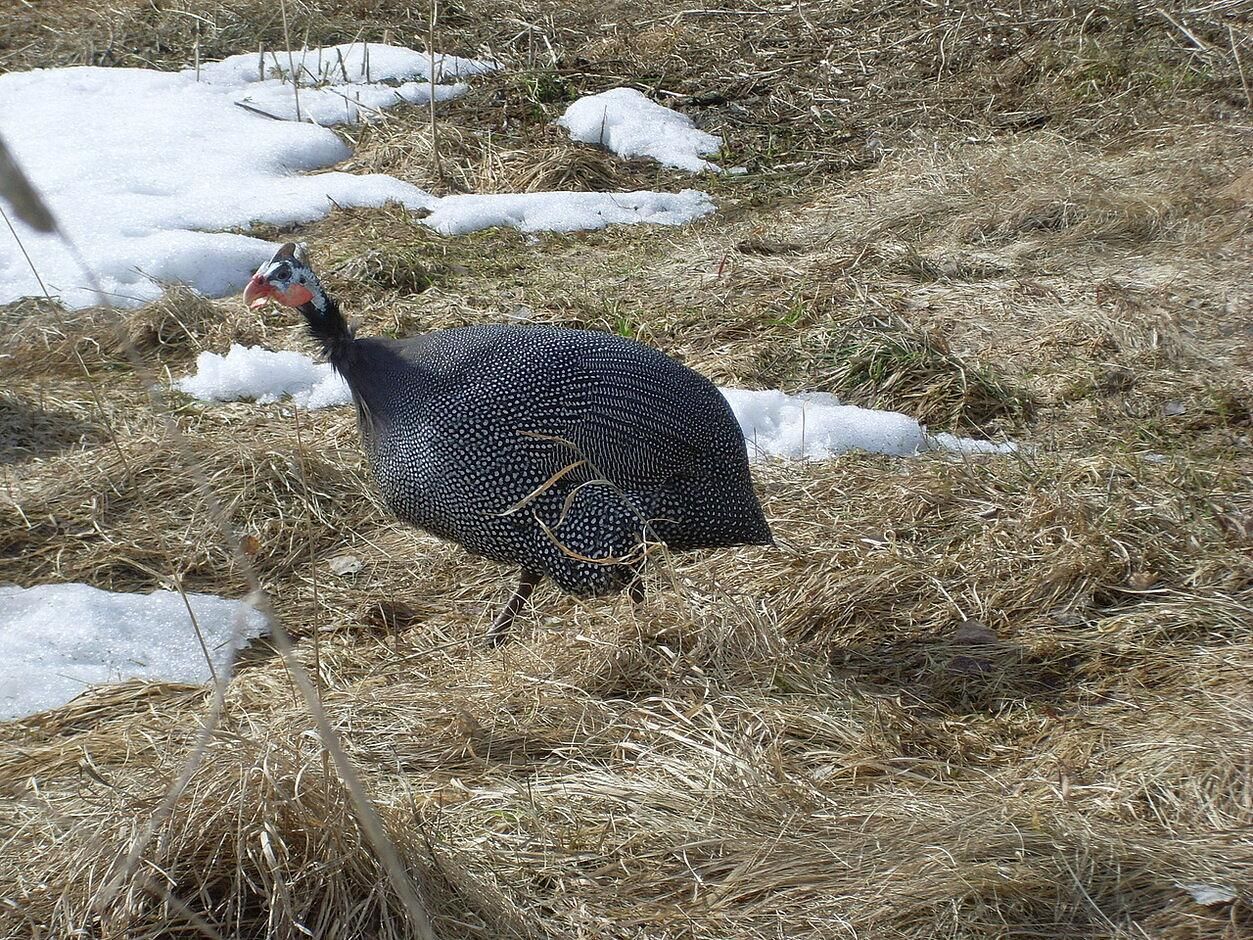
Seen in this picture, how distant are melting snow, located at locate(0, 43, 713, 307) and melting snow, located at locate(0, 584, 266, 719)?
7.85 ft

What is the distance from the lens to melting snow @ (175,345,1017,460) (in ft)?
14.6

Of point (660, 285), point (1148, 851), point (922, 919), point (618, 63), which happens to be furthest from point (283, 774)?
point (618, 63)

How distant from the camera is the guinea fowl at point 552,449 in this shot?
3.33 meters

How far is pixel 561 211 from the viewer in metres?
6.79

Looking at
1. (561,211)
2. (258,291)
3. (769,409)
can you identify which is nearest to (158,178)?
(561,211)

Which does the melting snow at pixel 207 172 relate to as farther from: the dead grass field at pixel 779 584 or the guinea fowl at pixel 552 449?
the guinea fowl at pixel 552 449

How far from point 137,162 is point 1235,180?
19.4 feet

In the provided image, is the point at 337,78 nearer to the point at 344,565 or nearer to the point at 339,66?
the point at 339,66

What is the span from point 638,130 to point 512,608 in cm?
482

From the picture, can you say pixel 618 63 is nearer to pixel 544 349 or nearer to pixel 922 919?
pixel 544 349

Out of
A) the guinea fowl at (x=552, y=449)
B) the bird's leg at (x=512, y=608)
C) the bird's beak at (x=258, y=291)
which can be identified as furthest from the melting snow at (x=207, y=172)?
the bird's leg at (x=512, y=608)

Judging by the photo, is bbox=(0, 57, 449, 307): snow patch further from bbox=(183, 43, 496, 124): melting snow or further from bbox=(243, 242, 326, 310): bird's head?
bbox=(243, 242, 326, 310): bird's head

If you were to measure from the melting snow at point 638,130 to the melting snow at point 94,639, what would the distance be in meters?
4.82

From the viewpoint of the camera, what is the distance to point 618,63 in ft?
28.1
